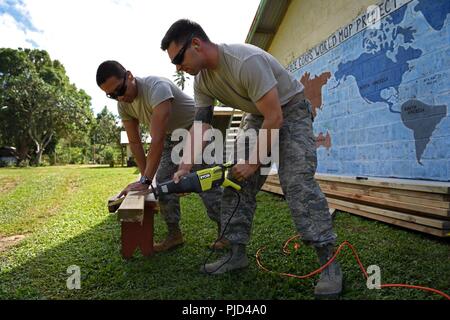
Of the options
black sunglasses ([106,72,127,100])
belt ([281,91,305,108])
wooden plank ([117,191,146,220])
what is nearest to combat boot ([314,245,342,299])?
belt ([281,91,305,108])

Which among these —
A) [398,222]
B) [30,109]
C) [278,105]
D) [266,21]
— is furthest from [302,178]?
[30,109]

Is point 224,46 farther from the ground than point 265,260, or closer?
farther from the ground

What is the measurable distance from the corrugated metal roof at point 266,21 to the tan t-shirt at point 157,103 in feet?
15.3

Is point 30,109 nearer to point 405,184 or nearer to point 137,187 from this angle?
point 137,187

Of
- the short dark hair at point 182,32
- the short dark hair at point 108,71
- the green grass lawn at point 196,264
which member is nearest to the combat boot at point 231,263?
the green grass lawn at point 196,264

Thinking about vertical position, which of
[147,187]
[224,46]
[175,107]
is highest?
[224,46]

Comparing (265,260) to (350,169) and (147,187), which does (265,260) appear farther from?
(350,169)

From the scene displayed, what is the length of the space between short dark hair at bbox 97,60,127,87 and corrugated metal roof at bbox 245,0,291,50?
16.6ft

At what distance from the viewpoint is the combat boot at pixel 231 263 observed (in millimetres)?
2715

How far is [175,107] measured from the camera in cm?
338

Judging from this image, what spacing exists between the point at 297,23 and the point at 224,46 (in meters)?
5.19

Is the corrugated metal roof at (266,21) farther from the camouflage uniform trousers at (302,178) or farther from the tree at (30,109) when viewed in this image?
the tree at (30,109)
